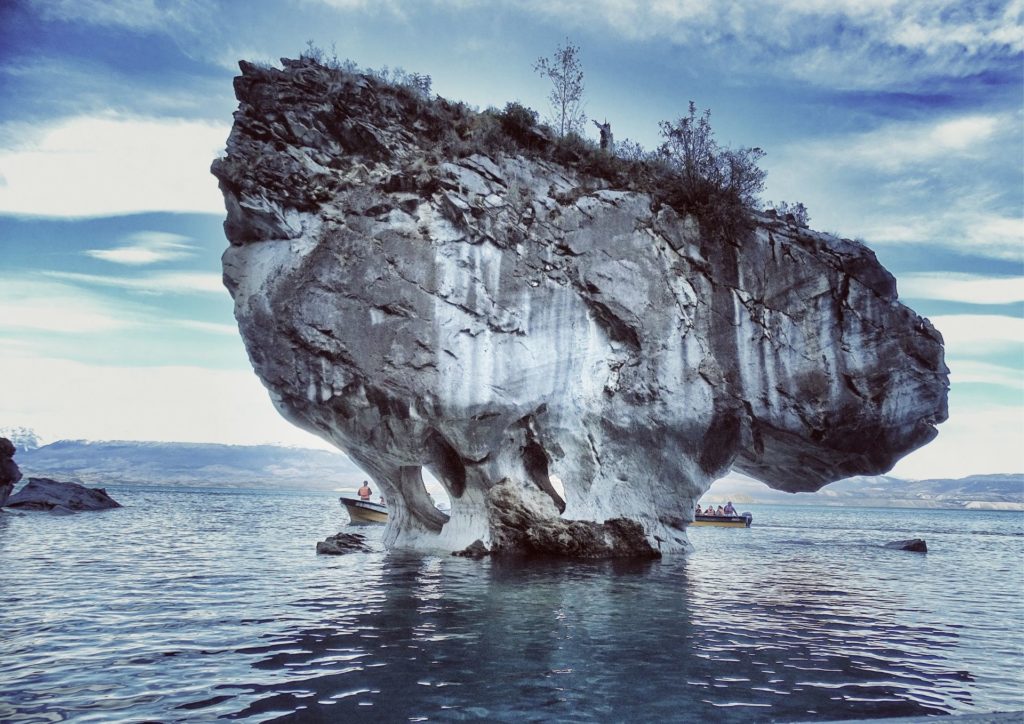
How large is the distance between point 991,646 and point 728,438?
11.6 m

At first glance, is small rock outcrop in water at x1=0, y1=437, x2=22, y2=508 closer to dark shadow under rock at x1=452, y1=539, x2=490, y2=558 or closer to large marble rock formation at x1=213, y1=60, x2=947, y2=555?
large marble rock formation at x1=213, y1=60, x2=947, y2=555

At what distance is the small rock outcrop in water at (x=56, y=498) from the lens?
37312 millimetres

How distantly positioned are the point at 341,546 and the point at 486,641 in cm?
1338

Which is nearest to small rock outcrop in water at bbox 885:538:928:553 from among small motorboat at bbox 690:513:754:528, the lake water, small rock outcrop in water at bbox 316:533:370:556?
the lake water

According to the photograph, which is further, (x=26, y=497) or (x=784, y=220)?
(x=26, y=497)

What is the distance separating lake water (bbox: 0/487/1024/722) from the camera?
7281mm

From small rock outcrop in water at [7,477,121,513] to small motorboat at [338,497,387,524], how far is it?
50.8ft

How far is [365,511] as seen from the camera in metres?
36.1

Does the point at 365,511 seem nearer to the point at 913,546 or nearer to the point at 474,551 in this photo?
the point at 474,551

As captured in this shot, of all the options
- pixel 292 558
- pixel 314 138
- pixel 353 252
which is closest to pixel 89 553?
pixel 292 558

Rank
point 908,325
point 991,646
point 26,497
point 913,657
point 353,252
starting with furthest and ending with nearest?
point 26,497 → point 908,325 → point 353,252 → point 991,646 → point 913,657

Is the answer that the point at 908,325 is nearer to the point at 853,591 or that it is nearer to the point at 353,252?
the point at 853,591

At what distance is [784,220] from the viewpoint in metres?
23.8

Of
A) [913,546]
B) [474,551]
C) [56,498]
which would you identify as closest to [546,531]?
[474,551]
